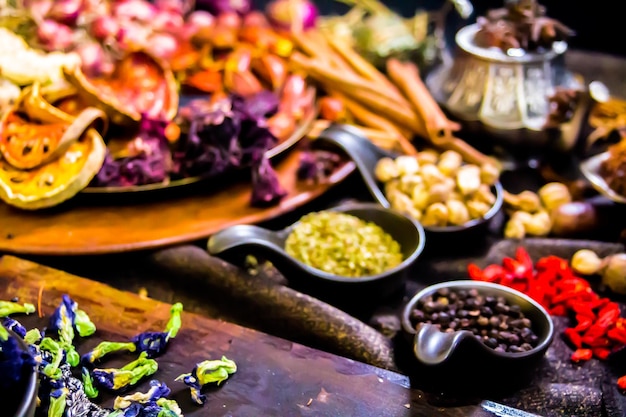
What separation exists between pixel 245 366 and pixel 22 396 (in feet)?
1.80

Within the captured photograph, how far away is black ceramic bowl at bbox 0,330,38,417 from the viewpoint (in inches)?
39.2

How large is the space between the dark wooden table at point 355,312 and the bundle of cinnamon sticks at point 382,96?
0.33m

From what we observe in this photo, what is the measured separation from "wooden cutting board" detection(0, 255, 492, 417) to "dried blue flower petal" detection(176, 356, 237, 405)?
18 mm

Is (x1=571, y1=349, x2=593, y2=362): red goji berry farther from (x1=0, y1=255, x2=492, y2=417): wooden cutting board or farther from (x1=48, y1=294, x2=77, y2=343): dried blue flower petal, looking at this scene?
(x1=48, y1=294, x2=77, y2=343): dried blue flower petal

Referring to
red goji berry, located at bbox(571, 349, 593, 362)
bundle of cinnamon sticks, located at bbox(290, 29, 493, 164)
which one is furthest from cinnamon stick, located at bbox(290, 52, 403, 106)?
red goji berry, located at bbox(571, 349, 593, 362)

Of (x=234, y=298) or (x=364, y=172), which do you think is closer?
(x=234, y=298)

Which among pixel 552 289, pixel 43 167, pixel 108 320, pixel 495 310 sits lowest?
pixel 552 289

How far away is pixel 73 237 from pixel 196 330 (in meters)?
0.62

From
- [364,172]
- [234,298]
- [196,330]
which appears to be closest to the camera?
[196,330]

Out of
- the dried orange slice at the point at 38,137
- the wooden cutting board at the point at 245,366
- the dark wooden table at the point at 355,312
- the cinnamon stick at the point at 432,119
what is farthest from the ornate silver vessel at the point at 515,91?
the dried orange slice at the point at 38,137

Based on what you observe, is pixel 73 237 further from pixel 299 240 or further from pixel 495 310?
pixel 495 310

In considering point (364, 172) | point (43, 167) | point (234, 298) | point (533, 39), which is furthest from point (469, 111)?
point (43, 167)

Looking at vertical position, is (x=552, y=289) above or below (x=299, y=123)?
below

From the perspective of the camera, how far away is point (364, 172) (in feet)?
7.10
